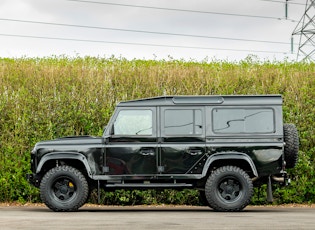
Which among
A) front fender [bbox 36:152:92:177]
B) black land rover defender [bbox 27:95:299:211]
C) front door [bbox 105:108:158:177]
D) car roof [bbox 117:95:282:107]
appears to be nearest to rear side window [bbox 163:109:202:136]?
black land rover defender [bbox 27:95:299:211]

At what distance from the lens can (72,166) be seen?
48.7ft

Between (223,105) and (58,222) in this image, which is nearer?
(58,222)

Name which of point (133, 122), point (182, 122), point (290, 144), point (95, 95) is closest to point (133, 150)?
point (133, 122)

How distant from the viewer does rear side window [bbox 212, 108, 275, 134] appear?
47.9ft

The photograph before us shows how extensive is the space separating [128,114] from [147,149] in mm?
803

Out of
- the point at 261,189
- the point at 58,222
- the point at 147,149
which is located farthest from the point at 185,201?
the point at 58,222

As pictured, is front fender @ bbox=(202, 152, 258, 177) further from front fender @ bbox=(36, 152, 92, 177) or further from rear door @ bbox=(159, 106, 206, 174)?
front fender @ bbox=(36, 152, 92, 177)

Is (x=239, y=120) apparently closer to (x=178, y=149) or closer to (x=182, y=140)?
(x=182, y=140)

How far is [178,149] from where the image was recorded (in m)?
14.5

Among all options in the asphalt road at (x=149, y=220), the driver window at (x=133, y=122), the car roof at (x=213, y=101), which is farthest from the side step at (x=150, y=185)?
the car roof at (x=213, y=101)

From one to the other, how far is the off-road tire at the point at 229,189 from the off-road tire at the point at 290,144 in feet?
3.15

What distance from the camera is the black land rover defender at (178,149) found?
47.5ft

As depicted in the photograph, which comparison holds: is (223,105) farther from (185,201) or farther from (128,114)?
(185,201)

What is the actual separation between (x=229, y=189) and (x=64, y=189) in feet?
10.7
